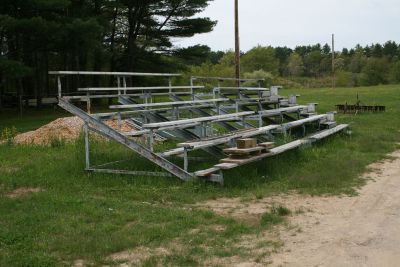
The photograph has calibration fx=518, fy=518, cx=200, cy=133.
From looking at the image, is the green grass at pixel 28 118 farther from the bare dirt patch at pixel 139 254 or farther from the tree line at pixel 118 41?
the bare dirt patch at pixel 139 254

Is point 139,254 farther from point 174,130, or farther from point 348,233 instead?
point 174,130

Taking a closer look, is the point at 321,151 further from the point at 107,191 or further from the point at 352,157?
the point at 107,191

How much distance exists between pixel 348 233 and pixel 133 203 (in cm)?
289

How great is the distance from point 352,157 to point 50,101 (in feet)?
79.1

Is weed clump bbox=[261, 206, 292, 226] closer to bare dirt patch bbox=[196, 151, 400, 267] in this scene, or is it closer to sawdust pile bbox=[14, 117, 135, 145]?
bare dirt patch bbox=[196, 151, 400, 267]

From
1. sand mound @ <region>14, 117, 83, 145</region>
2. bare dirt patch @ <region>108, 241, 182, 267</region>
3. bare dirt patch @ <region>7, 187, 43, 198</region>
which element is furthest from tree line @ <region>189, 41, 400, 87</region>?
bare dirt patch @ <region>108, 241, 182, 267</region>

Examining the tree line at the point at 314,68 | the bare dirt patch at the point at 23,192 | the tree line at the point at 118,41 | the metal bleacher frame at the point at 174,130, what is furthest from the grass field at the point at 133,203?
the tree line at the point at 314,68

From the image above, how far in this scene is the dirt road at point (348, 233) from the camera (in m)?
4.83

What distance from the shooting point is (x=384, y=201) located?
280 inches

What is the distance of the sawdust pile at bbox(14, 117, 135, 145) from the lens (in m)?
14.2

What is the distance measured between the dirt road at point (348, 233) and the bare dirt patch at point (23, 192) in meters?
4.01

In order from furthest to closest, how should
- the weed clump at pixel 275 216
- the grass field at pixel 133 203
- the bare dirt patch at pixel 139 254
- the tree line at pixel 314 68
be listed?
1. the tree line at pixel 314 68
2. the weed clump at pixel 275 216
3. the grass field at pixel 133 203
4. the bare dirt patch at pixel 139 254

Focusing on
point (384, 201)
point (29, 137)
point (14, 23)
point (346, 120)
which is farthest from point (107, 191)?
point (14, 23)

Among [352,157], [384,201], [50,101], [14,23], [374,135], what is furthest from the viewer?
[50,101]
